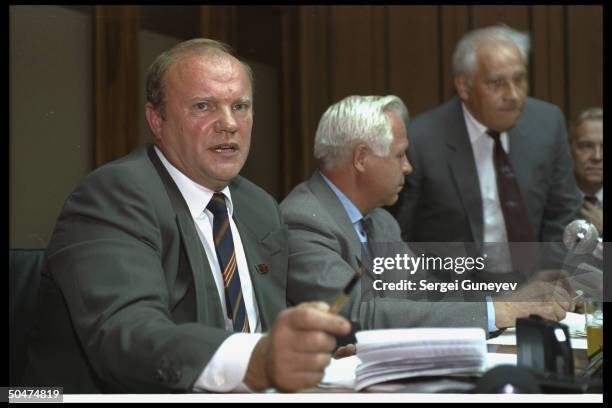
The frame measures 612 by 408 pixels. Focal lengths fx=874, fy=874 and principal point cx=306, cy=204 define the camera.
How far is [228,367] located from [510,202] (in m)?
1.45

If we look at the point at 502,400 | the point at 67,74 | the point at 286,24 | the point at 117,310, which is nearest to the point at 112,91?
the point at 67,74

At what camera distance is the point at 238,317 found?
1873 mm

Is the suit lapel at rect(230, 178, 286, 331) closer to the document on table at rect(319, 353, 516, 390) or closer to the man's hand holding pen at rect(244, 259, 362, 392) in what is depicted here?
the document on table at rect(319, 353, 516, 390)

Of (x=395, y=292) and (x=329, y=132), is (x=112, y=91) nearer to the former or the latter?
(x=329, y=132)

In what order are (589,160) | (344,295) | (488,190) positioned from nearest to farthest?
(344,295), (488,190), (589,160)

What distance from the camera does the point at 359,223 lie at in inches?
92.5

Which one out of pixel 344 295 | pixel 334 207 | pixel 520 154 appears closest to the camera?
pixel 344 295

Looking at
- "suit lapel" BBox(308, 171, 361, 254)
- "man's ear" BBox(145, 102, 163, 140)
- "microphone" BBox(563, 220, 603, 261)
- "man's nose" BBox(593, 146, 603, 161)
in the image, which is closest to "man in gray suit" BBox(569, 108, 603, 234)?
"man's nose" BBox(593, 146, 603, 161)

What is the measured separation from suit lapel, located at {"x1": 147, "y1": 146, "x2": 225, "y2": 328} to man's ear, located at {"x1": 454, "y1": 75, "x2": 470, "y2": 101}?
4.68 feet

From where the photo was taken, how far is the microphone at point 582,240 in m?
2.36

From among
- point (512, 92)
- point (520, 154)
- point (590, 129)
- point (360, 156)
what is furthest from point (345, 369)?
point (590, 129)

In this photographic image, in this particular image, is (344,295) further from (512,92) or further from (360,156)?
(512,92)

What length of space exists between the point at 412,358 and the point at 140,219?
64cm
